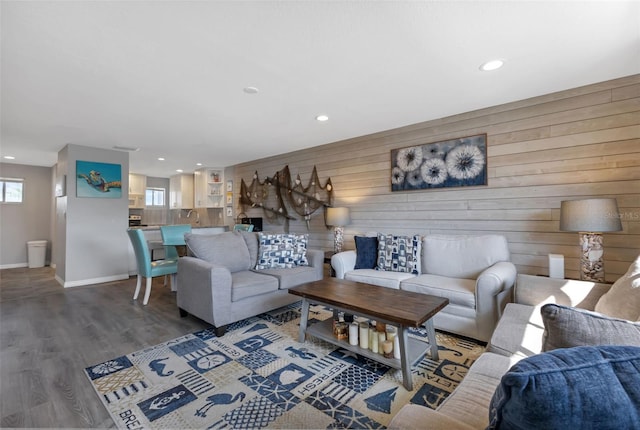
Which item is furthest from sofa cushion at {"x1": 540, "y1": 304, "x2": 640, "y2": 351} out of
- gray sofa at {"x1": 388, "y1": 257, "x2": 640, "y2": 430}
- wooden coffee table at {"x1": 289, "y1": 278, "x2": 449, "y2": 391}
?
wooden coffee table at {"x1": 289, "y1": 278, "x2": 449, "y2": 391}

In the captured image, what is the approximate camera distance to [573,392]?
1.58ft

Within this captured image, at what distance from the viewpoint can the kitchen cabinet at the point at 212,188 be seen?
6.95m

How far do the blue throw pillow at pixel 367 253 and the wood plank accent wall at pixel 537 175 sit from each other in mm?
626

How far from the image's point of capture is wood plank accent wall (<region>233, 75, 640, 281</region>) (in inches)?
99.5

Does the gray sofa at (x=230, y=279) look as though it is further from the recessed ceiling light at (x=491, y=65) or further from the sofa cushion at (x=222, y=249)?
the recessed ceiling light at (x=491, y=65)

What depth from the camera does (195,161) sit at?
6.11 metres

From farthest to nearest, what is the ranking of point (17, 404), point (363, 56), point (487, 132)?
point (487, 132) < point (363, 56) < point (17, 404)

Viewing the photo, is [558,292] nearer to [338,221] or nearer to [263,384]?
[263,384]

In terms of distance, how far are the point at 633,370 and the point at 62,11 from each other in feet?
9.20

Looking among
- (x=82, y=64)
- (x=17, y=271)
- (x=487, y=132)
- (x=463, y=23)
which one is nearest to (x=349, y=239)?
(x=487, y=132)

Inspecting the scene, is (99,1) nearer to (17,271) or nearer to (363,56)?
(363,56)

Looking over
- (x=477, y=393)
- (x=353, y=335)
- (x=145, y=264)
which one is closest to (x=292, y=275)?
(x=353, y=335)

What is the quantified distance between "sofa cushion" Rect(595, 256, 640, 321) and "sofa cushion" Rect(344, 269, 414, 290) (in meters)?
1.55

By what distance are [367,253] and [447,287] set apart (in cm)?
110
